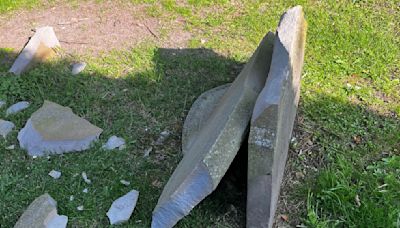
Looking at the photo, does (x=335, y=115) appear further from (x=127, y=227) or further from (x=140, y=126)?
(x=127, y=227)

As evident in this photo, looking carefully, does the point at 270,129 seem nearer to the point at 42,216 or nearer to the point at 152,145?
the point at 152,145

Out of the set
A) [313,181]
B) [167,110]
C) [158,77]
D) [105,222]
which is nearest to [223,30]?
[158,77]

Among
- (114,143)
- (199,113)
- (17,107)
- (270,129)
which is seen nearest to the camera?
(270,129)

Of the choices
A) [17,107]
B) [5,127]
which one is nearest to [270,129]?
[5,127]

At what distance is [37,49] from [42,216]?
1948mm

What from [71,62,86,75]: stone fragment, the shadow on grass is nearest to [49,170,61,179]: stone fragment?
the shadow on grass

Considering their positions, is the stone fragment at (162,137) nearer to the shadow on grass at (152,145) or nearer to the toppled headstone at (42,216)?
the shadow on grass at (152,145)

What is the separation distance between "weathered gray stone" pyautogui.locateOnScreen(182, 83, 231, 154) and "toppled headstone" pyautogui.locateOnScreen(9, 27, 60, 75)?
155 cm

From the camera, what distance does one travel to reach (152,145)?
3.62 m

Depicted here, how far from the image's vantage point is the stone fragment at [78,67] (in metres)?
4.38

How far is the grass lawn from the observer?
10.2ft

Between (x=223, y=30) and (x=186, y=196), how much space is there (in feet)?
8.47

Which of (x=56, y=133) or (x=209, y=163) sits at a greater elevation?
→ (x=209, y=163)

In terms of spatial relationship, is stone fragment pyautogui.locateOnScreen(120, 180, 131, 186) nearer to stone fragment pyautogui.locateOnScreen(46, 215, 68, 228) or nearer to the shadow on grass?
the shadow on grass
